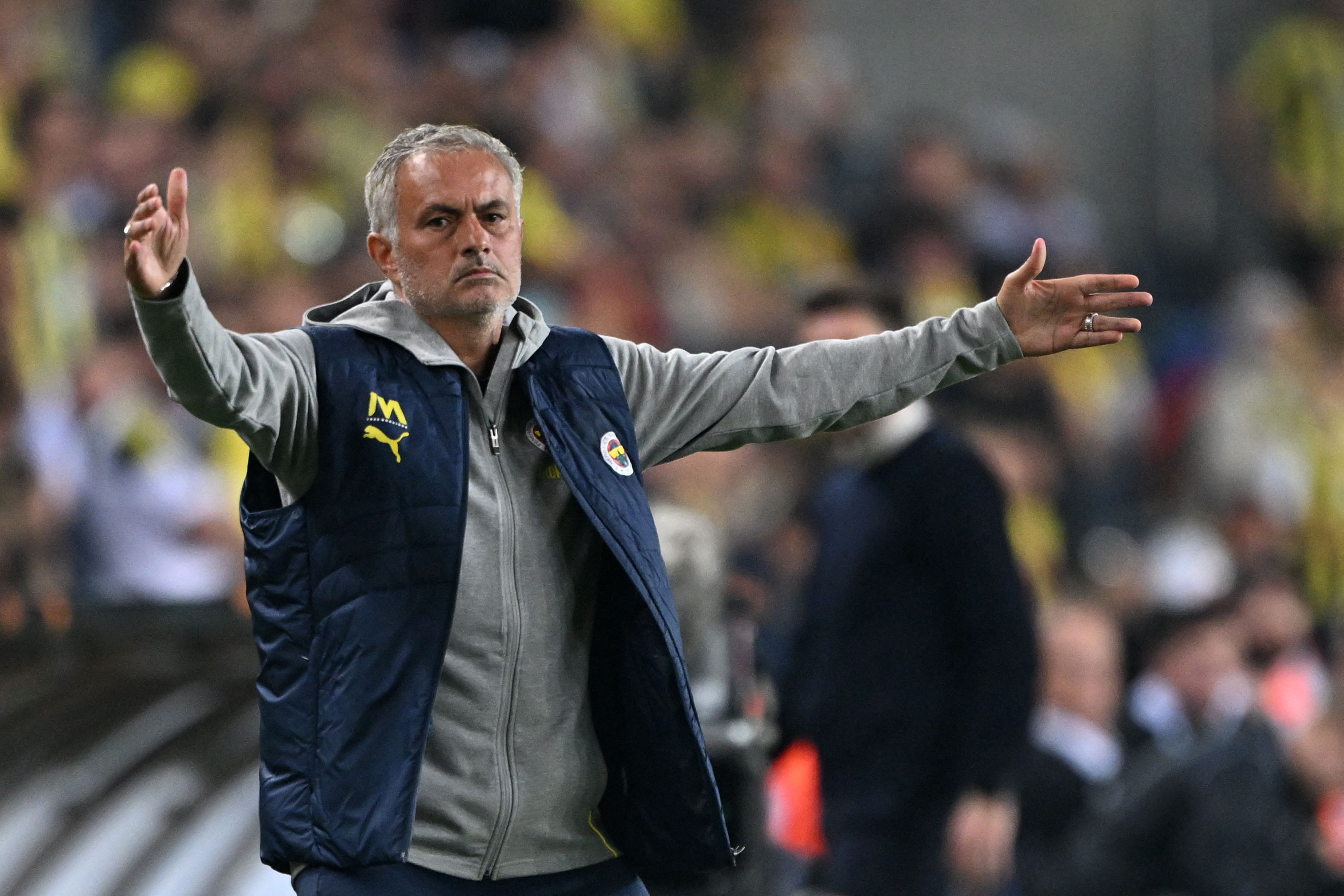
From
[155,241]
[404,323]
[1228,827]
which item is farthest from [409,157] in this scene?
[1228,827]

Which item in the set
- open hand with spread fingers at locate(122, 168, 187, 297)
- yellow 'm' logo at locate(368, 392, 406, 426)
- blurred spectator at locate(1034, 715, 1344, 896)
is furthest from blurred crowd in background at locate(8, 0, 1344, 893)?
open hand with spread fingers at locate(122, 168, 187, 297)

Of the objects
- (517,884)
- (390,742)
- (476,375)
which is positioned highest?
(476,375)

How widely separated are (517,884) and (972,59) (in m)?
11.2

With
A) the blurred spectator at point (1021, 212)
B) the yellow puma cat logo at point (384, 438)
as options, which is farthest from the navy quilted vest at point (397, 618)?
the blurred spectator at point (1021, 212)

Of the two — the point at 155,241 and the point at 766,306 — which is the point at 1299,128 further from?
the point at 155,241

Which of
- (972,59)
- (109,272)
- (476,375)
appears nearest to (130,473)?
(109,272)

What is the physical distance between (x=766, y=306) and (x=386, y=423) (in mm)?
8028

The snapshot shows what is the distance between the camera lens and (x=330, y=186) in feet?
30.8

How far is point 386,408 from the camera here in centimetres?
296

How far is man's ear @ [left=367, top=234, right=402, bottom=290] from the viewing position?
3.18 m

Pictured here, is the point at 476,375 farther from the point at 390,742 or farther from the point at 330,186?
the point at 330,186

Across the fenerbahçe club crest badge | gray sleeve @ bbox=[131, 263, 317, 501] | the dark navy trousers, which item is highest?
gray sleeve @ bbox=[131, 263, 317, 501]

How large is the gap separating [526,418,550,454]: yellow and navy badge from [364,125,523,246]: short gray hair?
320mm

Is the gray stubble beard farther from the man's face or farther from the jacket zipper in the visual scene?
the jacket zipper
